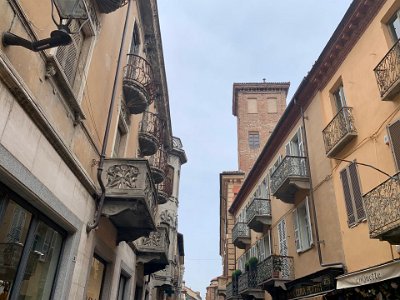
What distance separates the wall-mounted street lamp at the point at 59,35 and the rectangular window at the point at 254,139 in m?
34.5

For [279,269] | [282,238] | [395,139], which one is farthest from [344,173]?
[282,238]

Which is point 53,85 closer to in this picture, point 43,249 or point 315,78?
point 43,249

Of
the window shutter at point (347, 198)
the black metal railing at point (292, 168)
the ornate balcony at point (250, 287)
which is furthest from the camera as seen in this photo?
the ornate balcony at point (250, 287)

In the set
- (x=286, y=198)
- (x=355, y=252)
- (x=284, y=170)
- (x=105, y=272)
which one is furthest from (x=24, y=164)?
(x=286, y=198)

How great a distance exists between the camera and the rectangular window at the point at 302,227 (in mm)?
13859

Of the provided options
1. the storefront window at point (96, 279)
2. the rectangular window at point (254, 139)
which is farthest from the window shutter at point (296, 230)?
the rectangular window at point (254, 139)

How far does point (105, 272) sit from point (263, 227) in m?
12.2

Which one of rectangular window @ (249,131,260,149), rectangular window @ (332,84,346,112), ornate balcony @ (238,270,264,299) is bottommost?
ornate balcony @ (238,270,264,299)

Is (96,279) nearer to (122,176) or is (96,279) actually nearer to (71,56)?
(122,176)

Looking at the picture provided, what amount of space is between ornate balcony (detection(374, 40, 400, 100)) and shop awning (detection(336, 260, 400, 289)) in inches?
160

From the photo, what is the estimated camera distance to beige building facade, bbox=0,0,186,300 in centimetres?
436

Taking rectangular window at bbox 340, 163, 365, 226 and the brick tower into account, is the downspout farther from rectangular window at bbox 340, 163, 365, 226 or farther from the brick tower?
the brick tower

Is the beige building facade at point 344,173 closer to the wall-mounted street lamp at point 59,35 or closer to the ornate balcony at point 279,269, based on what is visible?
the ornate balcony at point 279,269

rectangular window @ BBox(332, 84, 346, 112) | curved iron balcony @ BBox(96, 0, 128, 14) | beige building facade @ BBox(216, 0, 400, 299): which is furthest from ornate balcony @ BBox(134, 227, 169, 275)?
curved iron balcony @ BBox(96, 0, 128, 14)
